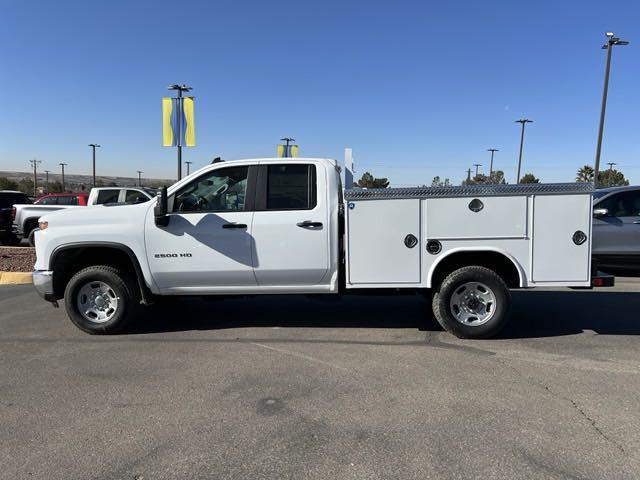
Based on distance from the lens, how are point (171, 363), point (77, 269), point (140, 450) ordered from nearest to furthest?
point (140, 450)
point (171, 363)
point (77, 269)

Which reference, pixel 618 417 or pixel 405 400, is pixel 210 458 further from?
pixel 618 417

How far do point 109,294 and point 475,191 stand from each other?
4464 mm

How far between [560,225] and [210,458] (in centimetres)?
435

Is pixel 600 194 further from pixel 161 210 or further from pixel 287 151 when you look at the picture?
pixel 287 151

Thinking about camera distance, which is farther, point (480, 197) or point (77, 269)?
point (77, 269)

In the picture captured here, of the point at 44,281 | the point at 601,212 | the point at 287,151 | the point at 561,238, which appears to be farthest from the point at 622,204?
the point at 287,151

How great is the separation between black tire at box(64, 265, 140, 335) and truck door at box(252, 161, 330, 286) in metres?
1.58

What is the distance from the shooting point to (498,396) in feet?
14.0

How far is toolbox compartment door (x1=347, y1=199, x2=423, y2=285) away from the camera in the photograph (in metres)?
5.73

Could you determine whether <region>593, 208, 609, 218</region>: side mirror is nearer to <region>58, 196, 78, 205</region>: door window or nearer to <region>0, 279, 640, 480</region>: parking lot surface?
<region>0, 279, 640, 480</region>: parking lot surface

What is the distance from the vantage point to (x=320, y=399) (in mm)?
4234

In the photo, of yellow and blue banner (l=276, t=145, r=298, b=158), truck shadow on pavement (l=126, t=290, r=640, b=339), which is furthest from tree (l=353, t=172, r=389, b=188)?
truck shadow on pavement (l=126, t=290, r=640, b=339)

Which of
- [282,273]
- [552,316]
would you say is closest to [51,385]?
[282,273]

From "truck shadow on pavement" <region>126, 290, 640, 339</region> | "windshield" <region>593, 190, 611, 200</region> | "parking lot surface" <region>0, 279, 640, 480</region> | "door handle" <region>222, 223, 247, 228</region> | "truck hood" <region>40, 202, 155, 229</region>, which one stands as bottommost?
"parking lot surface" <region>0, 279, 640, 480</region>
